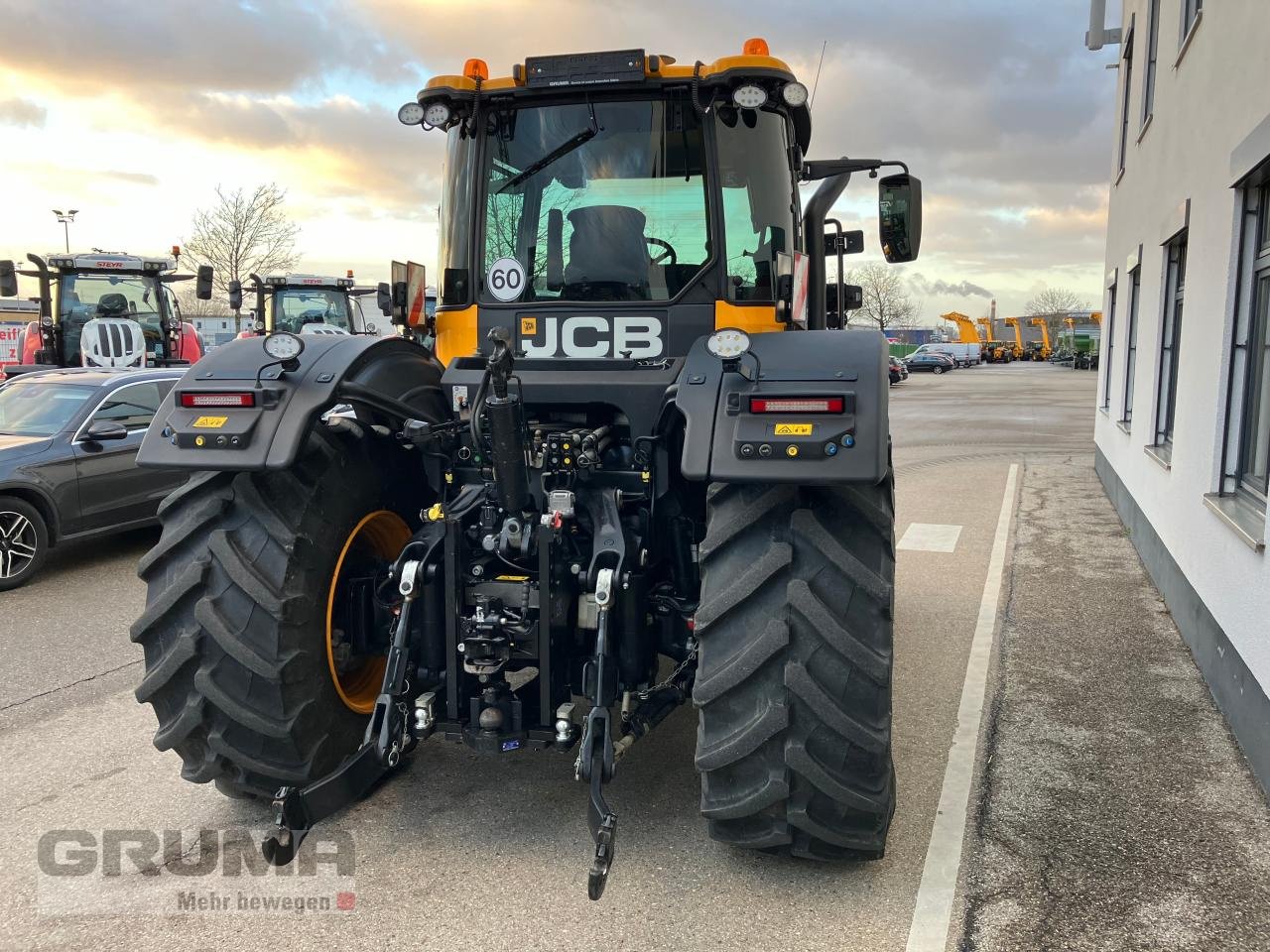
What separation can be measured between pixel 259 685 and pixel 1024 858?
104 inches

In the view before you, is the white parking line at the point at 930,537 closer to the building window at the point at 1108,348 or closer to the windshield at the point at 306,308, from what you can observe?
the building window at the point at 1108,348

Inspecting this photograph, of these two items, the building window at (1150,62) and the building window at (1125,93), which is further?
the building window at (1125,93)

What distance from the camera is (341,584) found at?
354 centimetres

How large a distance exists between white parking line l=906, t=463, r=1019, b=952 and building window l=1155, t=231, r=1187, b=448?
2.99 meters

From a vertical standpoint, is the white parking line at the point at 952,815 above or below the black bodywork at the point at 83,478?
below

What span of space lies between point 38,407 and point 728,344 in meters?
7.21

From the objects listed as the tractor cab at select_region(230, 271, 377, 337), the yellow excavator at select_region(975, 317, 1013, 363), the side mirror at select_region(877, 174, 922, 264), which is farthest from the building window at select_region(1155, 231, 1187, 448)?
the yellow excavator at select_region(975, 317, 1013, 363)

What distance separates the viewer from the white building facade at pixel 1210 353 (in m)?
4.45

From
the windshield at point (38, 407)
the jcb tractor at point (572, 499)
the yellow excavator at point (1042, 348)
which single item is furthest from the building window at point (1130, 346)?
the yellow excavator at point (1042, 348)

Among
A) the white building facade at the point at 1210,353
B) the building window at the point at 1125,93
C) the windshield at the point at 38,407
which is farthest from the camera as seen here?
the building window at the point at 1125,93

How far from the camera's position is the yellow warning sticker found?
2.83 metres

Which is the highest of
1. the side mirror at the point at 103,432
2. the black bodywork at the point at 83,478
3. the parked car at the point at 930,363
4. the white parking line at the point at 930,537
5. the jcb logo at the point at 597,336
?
the parked car at the point at 930,363

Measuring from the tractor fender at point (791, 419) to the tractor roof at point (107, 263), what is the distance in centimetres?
1216

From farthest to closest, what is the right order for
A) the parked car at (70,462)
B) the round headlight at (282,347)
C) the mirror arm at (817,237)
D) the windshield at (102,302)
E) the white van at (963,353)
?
the white van at (963,353) < the windshield at (102,302) < the parked car at (70,462) < the mirror arm at (817,237) < the round headlight at (282,347)
